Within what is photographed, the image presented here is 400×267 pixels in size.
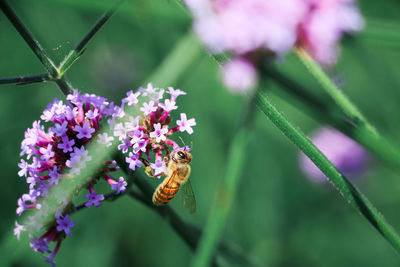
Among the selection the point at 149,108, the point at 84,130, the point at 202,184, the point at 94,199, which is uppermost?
the point at 202,184

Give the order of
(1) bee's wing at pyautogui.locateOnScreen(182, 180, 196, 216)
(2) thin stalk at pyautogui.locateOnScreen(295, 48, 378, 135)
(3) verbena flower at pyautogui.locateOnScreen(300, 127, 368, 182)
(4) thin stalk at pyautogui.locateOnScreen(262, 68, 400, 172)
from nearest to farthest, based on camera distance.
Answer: (4) thin stalk at pyautogui.locateOnScreen(262, 68, 400, 172), (2) thin stalk at pyautogui.locateOnScreen(295, 48, 378, 135), (1) bee's wing at pyautogui.locateOnScreen(182, 180, 196, 216), (3) verbena flower at pyautogui.locateOnScreen(300, 127, 368, 182)

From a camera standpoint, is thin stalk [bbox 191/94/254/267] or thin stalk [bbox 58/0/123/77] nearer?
thin stalk [bbox 191/94/254/267]

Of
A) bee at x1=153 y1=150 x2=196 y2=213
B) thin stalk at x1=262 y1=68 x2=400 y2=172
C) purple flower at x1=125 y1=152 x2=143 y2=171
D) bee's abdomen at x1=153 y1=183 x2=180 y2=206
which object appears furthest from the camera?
bee at x1=153 y1=150 x2=196 y2=213

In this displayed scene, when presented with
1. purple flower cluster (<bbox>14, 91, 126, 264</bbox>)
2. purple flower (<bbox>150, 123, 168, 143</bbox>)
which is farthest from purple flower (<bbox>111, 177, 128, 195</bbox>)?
purple flower (<bbox>150, 123, 168, 143</bbox>)

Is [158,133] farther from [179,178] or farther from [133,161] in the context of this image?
[179,178]

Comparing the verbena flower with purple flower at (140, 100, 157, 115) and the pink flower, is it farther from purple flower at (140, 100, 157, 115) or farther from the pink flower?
the pink flower

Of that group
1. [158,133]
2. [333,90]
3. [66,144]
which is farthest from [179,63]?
[66,144]

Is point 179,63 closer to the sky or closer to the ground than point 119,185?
closer to the sky
